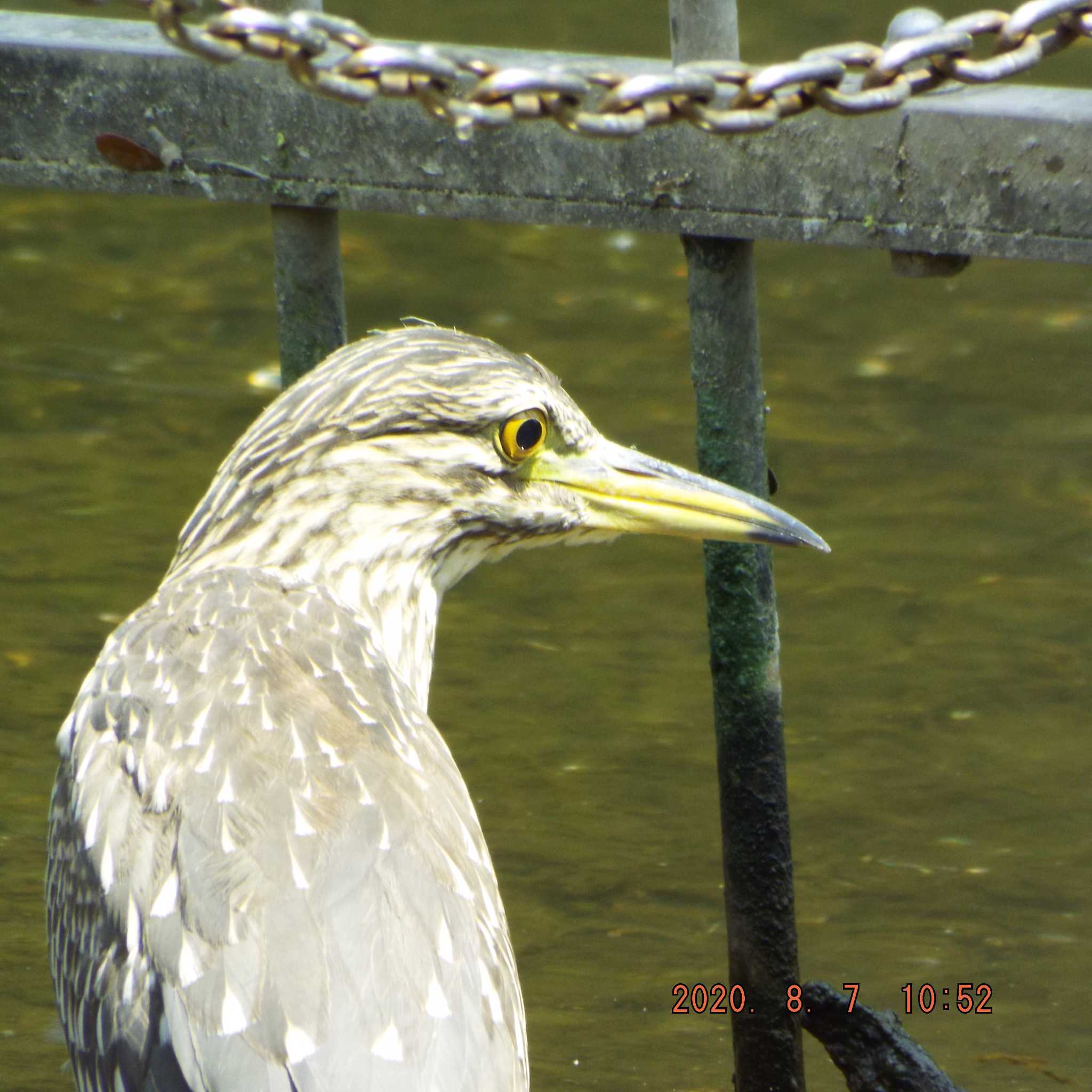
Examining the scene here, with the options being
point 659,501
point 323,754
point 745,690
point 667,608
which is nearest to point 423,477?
point 659,501

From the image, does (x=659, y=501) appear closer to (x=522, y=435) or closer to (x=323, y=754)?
(x=522, y=435)

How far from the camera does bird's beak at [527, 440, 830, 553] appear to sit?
3324 millimetres

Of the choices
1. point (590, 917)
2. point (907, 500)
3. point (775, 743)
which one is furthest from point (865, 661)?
point (775, 743)

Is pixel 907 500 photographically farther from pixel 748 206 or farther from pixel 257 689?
pixel 257 689

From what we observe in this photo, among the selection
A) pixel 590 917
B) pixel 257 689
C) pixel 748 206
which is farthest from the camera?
pixel 590 917

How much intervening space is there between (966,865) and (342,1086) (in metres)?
2.57

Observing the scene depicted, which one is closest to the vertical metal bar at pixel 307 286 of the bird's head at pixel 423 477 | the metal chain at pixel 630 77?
the bird's head at pixel 423 477

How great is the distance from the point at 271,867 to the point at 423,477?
857 millimetres

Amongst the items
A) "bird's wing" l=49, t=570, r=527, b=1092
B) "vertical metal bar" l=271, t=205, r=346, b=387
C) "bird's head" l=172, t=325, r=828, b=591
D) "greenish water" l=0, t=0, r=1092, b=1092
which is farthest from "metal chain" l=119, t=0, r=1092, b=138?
"greenish water" l=0, t=0, r=1092, b=1092

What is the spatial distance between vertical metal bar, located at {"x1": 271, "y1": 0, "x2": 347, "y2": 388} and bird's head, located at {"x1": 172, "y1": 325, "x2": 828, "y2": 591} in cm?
38

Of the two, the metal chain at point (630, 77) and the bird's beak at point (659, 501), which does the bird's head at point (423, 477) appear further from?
the metal chain at point (630, 77)

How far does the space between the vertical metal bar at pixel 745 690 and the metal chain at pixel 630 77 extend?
98 cm

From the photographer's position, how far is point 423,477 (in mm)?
3221

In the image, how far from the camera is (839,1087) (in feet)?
13.1
